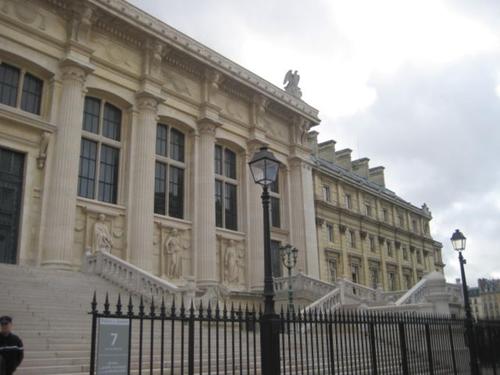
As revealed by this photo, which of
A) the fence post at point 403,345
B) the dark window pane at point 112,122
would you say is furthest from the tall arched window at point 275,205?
the fence post at point 403,345

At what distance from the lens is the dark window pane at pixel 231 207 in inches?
1166

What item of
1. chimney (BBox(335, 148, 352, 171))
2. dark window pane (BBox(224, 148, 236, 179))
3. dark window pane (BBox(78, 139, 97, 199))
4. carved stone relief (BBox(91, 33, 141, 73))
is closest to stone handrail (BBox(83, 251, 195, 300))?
dark window pane (BBox(78, 139, 97, 199))

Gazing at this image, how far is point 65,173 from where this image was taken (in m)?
20.8

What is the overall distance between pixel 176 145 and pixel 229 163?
13.3ft

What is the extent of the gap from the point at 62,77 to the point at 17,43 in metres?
2.14

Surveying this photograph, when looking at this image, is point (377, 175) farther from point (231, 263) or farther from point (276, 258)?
point (231, 263)

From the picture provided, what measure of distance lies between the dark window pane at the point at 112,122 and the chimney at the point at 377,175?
38.0m

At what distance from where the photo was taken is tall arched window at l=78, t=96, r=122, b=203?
75.5 ft

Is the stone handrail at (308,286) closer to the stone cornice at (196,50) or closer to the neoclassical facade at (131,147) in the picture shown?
the neoclassical facade at (131,147)

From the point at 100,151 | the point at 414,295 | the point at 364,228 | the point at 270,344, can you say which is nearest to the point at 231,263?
the point at 100,151

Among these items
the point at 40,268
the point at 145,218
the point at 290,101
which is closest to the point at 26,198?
the point at 40,268

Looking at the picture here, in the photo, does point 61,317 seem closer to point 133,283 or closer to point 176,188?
point 133,283

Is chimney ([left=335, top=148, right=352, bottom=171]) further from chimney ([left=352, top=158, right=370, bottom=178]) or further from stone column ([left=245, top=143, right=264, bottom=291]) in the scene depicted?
stone column ([left=245, top=143, right=264, bottom=291])

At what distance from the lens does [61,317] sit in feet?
42.8
